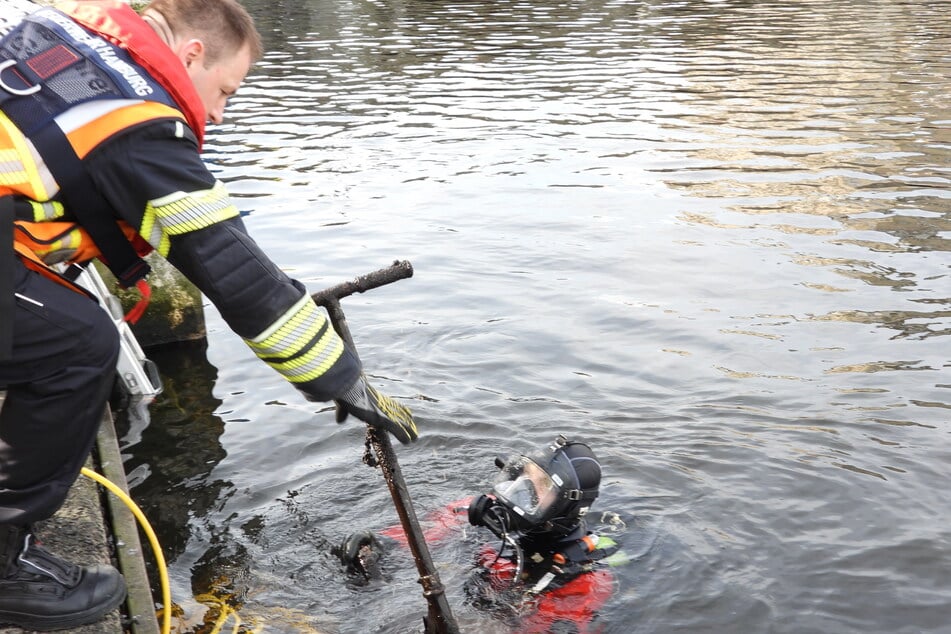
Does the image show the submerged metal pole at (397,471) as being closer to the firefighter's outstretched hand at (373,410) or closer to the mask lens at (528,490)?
the firefighter's outstretched hand at (373,410)

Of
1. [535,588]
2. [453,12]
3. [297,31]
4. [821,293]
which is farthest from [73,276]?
[453,12]

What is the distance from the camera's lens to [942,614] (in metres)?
4.84

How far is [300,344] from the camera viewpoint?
3.04 m

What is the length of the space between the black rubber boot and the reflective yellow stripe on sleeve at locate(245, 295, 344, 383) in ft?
3.50

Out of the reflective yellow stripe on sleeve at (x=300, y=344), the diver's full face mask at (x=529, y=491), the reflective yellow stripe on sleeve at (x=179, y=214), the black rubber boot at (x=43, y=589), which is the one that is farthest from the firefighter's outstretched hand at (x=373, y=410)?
the diver's full face mask at (x=529, y=491)

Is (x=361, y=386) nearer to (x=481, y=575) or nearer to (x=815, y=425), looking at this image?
(x=481, y=575)

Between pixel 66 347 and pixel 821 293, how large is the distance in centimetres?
687

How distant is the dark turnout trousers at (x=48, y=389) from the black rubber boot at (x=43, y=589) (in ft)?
0.69

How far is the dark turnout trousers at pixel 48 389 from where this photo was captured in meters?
2.96

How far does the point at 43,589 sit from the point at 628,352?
511 cm

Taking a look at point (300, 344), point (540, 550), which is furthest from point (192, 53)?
point (540, 550)

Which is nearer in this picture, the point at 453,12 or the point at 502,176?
the point at 502,176

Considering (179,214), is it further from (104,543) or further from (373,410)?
(104,543)

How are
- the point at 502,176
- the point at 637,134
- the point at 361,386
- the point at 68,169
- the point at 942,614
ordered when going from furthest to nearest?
the point at 637,134 < the point at 502,176 < the point at 942,614 < the point at 361,386 < the point at 68,169
